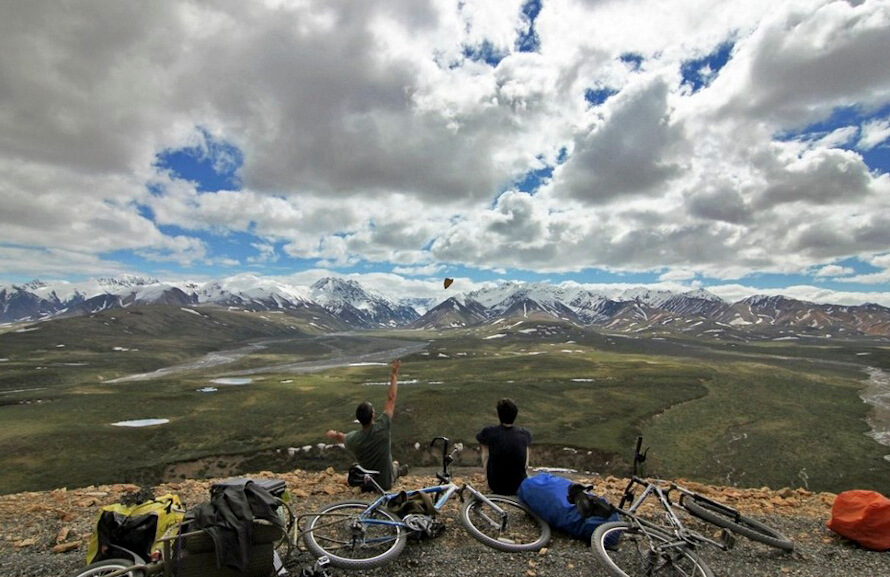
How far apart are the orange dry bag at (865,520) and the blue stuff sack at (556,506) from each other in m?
6.58

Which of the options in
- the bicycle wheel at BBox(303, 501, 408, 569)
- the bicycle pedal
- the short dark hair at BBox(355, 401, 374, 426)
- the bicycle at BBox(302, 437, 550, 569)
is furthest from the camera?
the short dark hair at BBox(355, 401, 374, 426)

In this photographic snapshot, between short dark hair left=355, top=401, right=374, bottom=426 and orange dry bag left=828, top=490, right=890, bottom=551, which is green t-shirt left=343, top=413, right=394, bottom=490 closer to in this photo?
short dark hair left=355, top=401, right=374, bottom=426

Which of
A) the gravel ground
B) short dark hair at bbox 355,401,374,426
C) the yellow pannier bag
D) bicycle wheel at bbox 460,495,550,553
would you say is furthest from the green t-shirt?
the yellow pannier bag

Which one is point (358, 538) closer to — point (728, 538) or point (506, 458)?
point (506, 458)

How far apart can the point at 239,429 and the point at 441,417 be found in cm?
3045

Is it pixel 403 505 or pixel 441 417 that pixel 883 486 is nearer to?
pixel 441 417

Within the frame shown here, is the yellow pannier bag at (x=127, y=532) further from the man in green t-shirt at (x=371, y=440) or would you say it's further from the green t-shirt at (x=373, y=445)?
the green t-shirt at (x=373, y=445)

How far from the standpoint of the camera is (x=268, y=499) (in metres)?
7.32

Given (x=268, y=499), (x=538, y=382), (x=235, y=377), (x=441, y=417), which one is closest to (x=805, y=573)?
(x=268, y=499)

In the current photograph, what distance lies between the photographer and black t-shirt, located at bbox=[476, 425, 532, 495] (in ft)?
39.6

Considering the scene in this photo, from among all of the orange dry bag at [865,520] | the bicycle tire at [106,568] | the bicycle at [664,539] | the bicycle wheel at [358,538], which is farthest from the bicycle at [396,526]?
the orange dry bag at [865,520]

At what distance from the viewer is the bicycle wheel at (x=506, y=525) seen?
9.77m

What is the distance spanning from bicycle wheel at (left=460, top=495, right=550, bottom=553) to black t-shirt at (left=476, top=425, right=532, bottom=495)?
2.33 ft

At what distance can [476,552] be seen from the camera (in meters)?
9.67
